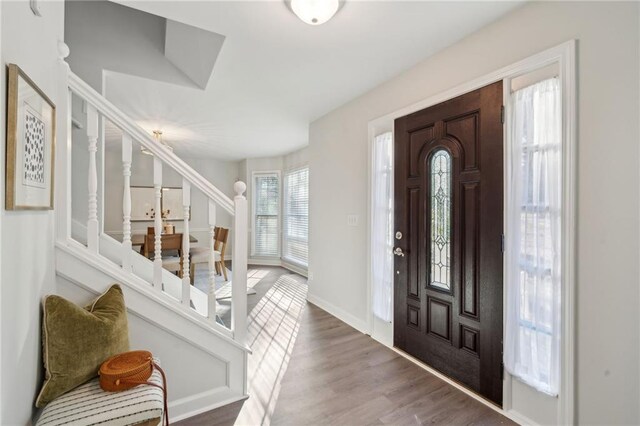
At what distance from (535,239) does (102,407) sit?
229cm

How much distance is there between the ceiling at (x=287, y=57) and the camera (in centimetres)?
176

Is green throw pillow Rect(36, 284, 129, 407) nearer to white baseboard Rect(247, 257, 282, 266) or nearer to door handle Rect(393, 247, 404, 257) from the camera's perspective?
door handle Rect(393, 247, 404, 257)

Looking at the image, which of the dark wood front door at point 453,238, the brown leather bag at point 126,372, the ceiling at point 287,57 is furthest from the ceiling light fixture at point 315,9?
the brown leather bag at point 126,372

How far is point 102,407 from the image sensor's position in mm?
1172

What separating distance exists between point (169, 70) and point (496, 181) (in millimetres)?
3056

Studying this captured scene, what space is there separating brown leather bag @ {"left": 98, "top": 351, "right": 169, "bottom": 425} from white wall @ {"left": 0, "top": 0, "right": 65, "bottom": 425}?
0.87 feet

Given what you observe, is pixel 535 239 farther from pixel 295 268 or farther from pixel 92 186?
pixel 295 268

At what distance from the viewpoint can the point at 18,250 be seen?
1.09 m

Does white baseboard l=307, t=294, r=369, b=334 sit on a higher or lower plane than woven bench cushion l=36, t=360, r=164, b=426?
lower

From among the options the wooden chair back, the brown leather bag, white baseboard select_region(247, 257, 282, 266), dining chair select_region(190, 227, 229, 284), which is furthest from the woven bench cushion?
white baseboard select_region(247, 257, 282, 266)

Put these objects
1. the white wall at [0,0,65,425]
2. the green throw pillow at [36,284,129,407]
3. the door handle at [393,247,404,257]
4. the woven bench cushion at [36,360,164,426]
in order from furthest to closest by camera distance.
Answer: the door handle at [393,247,404,257] < the green throw pillow at [36,284,129,407] < the woven bench cushion at [36,360,164,426] < the white wall at [0,0,65,425]

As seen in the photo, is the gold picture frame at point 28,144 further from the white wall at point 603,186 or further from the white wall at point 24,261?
the white wall at point 603,186

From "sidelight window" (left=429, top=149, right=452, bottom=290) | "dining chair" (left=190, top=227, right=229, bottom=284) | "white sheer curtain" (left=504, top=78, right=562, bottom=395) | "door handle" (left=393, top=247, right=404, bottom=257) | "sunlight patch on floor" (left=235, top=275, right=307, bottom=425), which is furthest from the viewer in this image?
"dining chair" (left=190, top=227, right=229, bottom=284)

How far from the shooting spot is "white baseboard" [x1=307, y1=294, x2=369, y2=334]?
118 inches
